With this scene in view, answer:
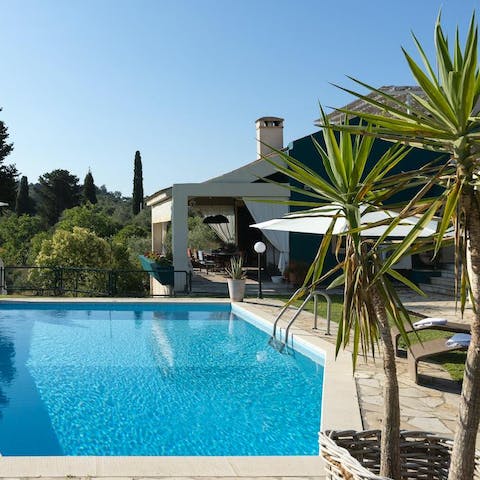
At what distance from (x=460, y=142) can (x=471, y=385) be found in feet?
3.49

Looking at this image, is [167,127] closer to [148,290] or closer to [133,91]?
[133,91]

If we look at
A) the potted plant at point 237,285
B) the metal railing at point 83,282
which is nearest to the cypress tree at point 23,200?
the metal railing at point 83,282

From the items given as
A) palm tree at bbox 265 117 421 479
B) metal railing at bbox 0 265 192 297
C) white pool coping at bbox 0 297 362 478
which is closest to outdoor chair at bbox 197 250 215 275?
metal railing at bbox 0 265 192 297

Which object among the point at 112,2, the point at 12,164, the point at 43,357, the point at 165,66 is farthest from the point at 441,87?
the point at 12,164

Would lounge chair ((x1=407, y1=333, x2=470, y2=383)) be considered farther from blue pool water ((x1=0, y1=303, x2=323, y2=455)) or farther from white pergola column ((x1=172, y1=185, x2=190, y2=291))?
white pergola column ((x1=172, y1=185, x2=190, y2=291))

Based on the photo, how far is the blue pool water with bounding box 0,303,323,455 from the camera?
612 cm

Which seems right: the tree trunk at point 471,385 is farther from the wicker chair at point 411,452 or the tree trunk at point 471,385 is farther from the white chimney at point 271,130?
the white chimney at point 271,130

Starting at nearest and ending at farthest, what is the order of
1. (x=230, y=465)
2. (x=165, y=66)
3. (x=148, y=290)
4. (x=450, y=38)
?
(x=450, y=38) → (x=230, y=465) → (x=165, y=66) → (x=148, y=290)

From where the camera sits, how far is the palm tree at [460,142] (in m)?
2.14

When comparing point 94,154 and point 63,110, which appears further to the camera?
point 94,154

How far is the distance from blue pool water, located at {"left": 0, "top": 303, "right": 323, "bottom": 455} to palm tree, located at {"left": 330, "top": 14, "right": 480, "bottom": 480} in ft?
12.8

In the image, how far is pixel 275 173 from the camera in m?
20.0

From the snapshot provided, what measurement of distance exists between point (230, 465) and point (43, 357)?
676cm

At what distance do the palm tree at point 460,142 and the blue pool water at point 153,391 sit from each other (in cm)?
391
